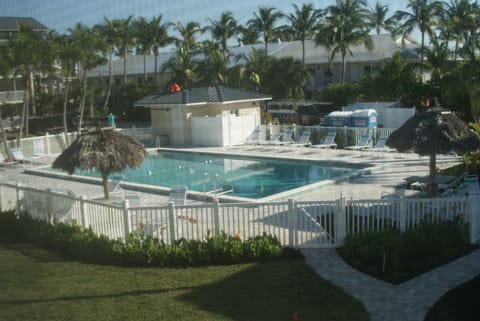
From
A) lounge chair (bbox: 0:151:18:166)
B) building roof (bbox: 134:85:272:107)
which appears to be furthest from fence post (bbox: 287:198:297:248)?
building roof (bbox: 134:85:272:107)

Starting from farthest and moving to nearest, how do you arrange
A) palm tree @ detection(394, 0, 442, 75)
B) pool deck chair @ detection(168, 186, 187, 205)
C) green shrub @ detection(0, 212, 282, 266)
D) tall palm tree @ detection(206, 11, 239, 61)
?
tall palm tree @ detection(206, 11, 239, 61)
palm tree @ detection(394, 0, 442, 75)
pool deck chair @ detection(168, 186, 187, 205)
green shrub @ detection(0, 212, 282, 266)

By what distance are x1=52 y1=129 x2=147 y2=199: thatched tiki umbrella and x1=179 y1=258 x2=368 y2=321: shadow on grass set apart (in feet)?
15.4

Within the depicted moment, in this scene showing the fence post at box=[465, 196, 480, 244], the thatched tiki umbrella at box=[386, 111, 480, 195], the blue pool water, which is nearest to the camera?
the fence post at box=[465, 196, 480, 244]

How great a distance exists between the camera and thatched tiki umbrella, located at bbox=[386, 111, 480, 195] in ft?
34.4

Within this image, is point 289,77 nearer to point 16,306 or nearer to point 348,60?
point 348,60

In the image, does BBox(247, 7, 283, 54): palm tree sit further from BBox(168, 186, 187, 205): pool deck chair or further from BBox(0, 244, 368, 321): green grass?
BBox(0, 244, 368, 321): green grass

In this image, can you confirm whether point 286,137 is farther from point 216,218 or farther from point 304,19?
point 304,19

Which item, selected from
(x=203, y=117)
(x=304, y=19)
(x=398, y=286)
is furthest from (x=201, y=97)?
(x=304, y=19)

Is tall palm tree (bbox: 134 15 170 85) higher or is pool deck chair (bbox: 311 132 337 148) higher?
tall palm tree (bbox: 134 15 170 85)

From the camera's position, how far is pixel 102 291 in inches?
271

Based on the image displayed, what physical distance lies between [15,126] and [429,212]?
93.3 ft

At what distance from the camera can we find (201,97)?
23734mm

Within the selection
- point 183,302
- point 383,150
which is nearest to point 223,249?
point 183,302

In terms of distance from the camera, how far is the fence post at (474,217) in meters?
8.34
